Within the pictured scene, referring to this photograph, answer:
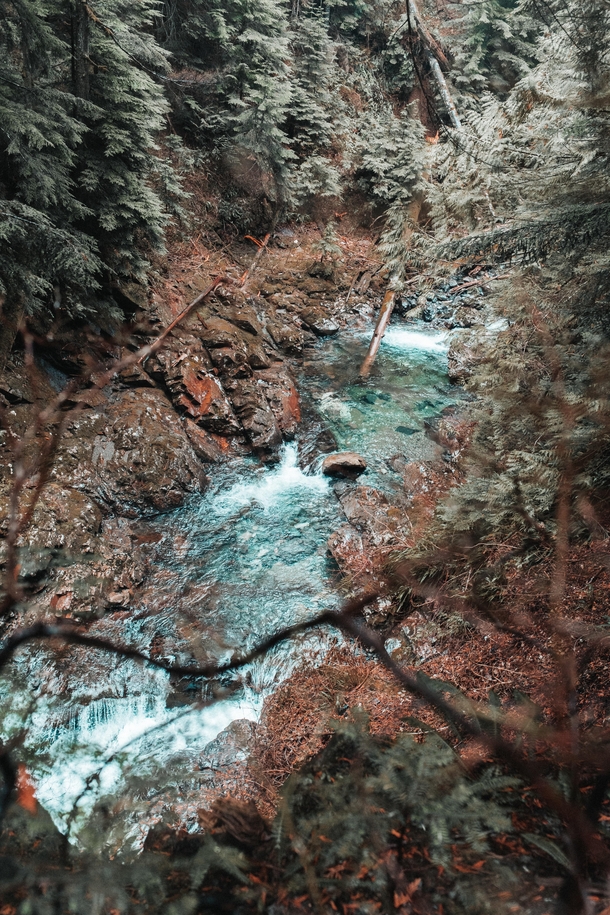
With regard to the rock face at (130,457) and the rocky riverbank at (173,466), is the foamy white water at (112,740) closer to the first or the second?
the rocky riverbank at (173,466)

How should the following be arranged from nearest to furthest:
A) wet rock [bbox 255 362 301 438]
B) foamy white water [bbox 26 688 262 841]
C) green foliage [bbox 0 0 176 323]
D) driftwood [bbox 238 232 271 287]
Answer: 1. foamy white water [bbox 26 688 262 841]
2. green foliage [bbox 0 0 176 323]
3. wet rock [bbox 255 362 301 438]
4. driftwood [bbox 238 232 271 287]

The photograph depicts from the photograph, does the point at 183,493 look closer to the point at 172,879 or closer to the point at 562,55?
the point at 172,879

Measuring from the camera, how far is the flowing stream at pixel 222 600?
4223mm

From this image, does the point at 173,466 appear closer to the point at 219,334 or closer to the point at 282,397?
the point at 282,397

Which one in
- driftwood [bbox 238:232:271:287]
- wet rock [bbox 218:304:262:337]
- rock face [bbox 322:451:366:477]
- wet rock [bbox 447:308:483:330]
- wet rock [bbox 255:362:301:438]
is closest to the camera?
rock face [bbox 322:451:366:477]

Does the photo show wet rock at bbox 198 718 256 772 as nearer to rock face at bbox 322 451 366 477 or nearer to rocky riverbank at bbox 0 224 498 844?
rocky riverbank at bbox 0 224 498 844

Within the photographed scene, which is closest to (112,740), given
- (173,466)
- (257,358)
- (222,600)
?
(222,600)

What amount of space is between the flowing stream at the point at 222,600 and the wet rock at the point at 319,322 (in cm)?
237

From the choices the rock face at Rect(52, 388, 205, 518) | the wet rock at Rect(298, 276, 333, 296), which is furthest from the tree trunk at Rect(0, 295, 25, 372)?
the wet rock at Rect(298, 276, 333, 296)

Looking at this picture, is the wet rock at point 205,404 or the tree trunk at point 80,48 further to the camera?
the wet rock at point 205,404

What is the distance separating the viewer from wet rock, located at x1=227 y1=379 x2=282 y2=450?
28.8 feet

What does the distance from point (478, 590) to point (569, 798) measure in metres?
2.88

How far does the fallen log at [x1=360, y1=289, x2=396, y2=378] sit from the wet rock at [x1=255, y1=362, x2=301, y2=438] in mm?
2367

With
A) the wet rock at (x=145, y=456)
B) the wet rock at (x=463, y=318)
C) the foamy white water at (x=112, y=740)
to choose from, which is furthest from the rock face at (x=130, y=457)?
the wet rock at (x=463, y=318)
